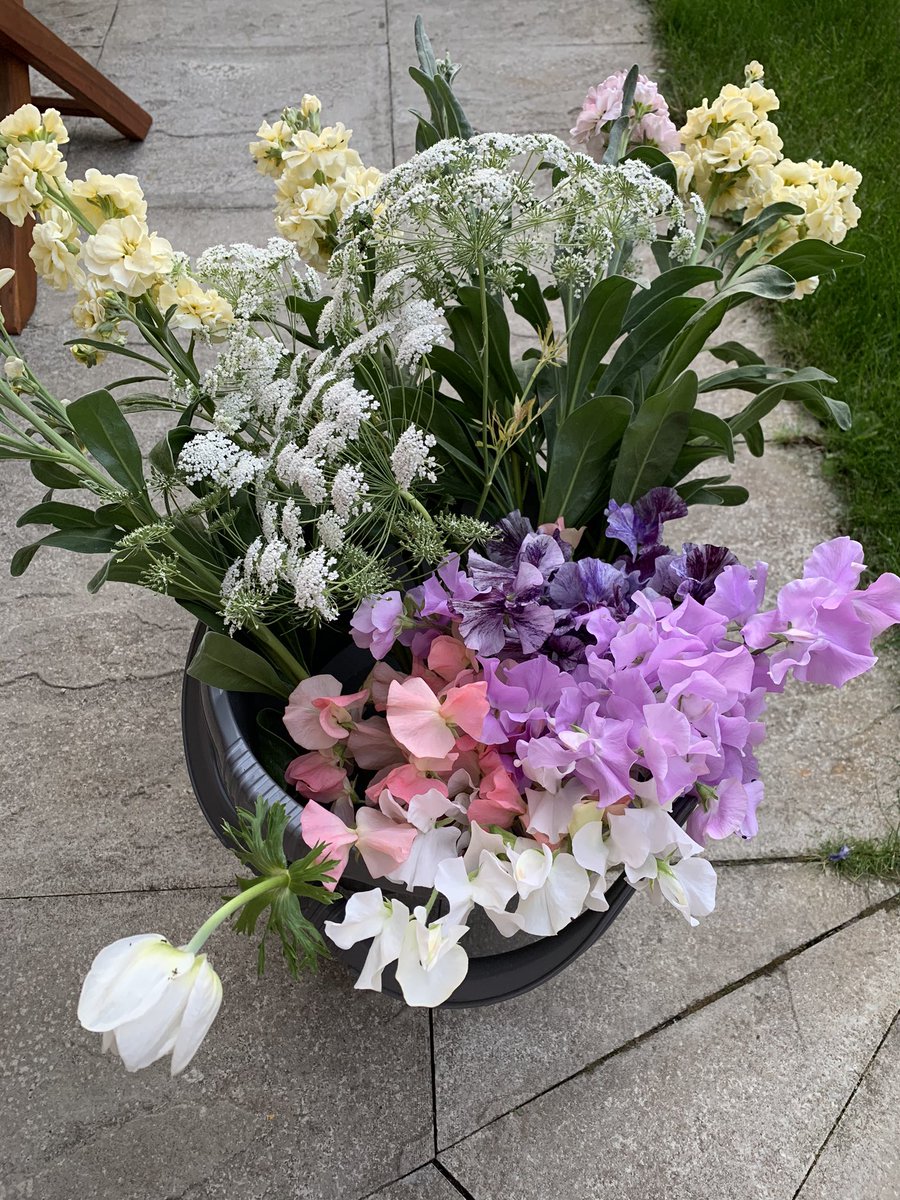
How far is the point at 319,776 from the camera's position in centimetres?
85

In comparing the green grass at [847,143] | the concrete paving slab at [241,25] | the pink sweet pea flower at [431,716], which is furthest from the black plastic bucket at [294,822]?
the concrete paving slab at [241,25]

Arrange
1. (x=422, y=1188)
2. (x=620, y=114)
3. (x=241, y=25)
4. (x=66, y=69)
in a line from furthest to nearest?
(x=241, y=25)
(x=66, y=69)
(x=422, y=1188)
(x=620, y=114)

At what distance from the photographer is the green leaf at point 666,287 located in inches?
34.1

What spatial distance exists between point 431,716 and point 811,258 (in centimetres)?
52

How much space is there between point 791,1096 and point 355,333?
952 millimetres

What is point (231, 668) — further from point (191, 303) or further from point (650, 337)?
point (650, 337)

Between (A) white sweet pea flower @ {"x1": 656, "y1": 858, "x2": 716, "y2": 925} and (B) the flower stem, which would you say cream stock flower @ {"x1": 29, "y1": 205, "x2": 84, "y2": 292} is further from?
(A) white sweet pea flower @ {"x1": 656, "y1": 858, "x2": 716, "y2": 925}

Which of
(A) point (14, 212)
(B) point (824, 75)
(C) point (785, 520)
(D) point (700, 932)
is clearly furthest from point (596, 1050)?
(B) point (824, 75)

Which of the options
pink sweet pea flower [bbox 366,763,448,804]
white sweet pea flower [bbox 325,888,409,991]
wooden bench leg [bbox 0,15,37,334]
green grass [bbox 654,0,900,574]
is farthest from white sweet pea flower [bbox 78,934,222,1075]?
wooden bench leg [bbox 0,15,37,334]

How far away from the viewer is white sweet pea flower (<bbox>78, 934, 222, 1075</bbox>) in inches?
21.8

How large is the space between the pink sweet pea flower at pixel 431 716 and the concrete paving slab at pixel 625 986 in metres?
0.60

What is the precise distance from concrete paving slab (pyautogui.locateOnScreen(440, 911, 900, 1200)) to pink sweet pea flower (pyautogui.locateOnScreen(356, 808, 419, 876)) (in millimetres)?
566

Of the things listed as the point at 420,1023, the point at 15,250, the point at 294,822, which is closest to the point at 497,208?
the point at 294,822

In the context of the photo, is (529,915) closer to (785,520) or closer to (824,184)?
(824,184)
